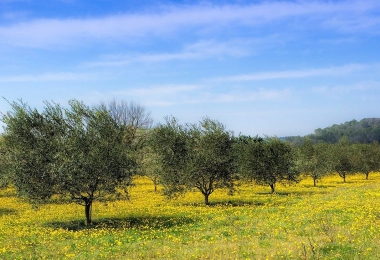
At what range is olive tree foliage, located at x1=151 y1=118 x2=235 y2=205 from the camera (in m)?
35.6

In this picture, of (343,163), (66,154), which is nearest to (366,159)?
(343,163)

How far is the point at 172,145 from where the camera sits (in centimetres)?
3769

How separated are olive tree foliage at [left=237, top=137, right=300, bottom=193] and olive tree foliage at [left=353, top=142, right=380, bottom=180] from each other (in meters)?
29.7

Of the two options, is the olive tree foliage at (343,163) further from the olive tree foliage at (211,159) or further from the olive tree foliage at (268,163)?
the olive tree foliage at (211,159)

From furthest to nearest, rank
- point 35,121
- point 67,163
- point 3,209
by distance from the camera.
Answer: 1. point 3,209
2. point 35,121
3. point 67,163

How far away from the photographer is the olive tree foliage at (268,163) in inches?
1826

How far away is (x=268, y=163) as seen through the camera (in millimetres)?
46625

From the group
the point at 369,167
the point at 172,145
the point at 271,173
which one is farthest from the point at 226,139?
the point at 369,167

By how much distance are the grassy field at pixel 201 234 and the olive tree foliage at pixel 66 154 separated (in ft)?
9.24

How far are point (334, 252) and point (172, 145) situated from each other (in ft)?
80.5

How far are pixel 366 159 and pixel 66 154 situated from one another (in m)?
67.0

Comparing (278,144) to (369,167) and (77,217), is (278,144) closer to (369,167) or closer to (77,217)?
(77,217)

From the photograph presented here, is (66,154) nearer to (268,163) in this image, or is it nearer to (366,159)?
(268,163)

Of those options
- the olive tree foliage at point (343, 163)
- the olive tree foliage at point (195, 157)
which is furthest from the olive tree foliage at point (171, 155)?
the olive tree foliage at point (343, 163)
